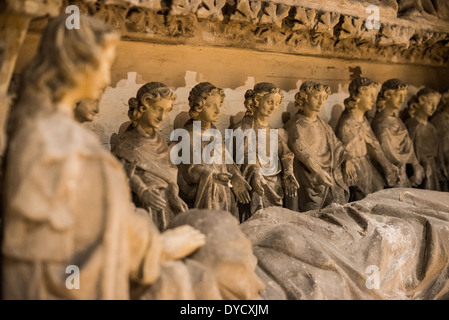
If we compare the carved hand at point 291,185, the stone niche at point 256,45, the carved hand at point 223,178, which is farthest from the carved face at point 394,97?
the carved hand at point 223,178

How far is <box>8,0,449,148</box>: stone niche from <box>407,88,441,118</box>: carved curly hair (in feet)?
1.31

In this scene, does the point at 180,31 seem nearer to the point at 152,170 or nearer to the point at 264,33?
the point at 264,33

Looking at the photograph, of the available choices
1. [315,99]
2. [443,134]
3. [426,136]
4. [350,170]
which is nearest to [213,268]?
[315,99]

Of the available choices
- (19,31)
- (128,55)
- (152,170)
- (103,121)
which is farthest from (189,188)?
(19,31)

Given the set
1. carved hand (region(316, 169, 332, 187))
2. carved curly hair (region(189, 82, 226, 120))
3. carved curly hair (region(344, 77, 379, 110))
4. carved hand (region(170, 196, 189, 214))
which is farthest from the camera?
carved curly hair (region(344, 77, 379, 110))

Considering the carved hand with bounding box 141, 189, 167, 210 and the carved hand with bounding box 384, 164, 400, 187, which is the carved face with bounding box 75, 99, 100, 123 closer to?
the carved hand with bounding box 141, 189, 167, 210

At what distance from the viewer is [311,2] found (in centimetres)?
480

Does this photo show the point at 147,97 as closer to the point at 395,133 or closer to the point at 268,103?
the point at 268,103

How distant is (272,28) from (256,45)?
245mm

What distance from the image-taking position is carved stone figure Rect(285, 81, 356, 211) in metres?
5.09

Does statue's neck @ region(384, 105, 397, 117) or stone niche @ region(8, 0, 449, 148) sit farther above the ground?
stone niche @ region(8, 0, 449, 148)

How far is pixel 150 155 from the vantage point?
13.4 feet

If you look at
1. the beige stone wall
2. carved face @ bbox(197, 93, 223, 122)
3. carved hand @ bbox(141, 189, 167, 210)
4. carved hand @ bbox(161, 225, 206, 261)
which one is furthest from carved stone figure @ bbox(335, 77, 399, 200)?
carved hand @ bbox(161, 225, 206, 261)

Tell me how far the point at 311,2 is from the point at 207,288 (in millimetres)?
2780
